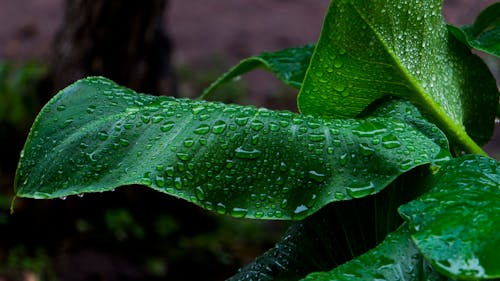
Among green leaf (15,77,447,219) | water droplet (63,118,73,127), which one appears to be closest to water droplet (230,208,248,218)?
green leaf (15,77,447,219)

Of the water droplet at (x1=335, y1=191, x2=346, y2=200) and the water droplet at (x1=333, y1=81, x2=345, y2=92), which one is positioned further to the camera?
the water droplet at (x1=333, y1=81, x2=345, y2=92)

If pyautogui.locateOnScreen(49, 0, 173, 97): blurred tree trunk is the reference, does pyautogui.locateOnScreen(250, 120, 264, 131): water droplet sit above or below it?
above

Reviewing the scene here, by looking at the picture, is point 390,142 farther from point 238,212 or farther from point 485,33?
point 485,33

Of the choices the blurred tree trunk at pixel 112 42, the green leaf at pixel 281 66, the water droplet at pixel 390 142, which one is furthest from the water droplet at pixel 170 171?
the blurred tree trunk at pixel 112 42

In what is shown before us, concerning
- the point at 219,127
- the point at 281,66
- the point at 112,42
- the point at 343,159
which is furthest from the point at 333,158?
the point at 112,42

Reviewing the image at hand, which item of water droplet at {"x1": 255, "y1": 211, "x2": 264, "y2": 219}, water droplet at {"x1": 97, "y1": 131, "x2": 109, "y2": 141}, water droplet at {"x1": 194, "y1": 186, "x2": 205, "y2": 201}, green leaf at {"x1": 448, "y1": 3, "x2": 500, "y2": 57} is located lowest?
water droplet at {"x1": 255, "y1": 211, "x2": 264, "y2": 219}

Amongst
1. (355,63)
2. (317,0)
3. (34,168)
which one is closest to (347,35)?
(355,63)

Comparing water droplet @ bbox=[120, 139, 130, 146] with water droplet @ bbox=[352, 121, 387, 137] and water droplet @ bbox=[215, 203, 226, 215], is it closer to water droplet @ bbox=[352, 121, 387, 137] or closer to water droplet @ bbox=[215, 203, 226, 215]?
water droplet @ bbox=[215, 203, 226, 215]
